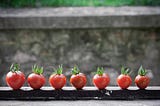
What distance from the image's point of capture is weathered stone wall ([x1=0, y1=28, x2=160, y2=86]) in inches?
157

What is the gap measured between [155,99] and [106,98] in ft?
0.86

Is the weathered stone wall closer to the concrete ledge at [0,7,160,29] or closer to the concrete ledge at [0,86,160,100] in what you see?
the concrete ledge at [0,7,160,29]

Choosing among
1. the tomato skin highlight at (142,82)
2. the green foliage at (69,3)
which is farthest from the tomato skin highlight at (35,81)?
the green foliage at (69,3)

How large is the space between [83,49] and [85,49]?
0.02m

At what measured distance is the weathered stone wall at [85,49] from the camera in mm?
3990

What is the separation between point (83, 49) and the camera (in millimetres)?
4004

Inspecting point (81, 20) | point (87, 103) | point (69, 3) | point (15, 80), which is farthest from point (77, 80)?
point (69, 3)

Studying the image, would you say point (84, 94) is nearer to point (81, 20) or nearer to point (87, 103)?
point (87, 103)

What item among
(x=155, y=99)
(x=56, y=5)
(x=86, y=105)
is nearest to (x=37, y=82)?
(x=86, y=105)

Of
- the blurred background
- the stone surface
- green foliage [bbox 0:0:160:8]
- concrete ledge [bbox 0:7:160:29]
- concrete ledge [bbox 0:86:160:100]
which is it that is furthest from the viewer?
green foliage [bbox 0:0:160:8]

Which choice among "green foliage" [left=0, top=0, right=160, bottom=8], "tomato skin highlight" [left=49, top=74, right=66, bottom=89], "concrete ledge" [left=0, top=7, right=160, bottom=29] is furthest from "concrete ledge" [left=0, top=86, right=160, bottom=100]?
"green foliage" [left=0, top=0, right=160, bottom=8]

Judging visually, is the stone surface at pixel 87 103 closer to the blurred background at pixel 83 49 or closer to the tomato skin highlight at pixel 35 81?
the tomato skin highlight at pixel 35 81

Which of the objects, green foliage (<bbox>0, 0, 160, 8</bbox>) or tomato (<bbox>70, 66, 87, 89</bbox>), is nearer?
tomato (<bbox>70, 66, 87, 89</bbox>)

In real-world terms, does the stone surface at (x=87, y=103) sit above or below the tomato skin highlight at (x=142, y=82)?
below
